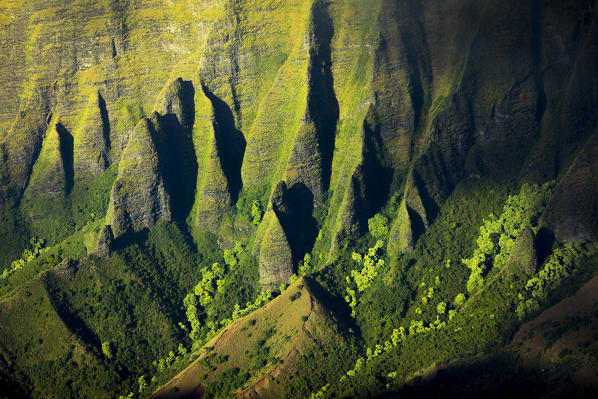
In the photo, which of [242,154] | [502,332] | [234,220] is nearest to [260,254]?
[234,220]

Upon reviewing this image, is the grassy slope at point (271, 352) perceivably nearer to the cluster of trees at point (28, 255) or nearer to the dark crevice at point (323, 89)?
the dark crevice at point (323, 89)

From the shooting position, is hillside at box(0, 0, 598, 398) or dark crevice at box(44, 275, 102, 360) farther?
dark crevice at box(44, 275, 102, 360)

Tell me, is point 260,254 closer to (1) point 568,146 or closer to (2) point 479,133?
(2) point 479,133

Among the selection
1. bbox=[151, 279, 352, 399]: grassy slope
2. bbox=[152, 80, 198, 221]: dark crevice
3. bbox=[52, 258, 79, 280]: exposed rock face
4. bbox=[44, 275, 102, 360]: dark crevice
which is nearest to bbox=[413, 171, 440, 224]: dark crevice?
bbox=[151, 279, 352, 399]: grassy slope

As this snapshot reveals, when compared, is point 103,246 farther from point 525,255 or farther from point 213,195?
point 525,255

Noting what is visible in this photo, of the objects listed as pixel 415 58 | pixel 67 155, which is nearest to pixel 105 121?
pixel 67 155

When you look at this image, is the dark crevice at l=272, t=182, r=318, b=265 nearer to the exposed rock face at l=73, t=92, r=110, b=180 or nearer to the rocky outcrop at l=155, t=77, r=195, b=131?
the rocky outcrop at l=155, t=77, r=195, b=131
